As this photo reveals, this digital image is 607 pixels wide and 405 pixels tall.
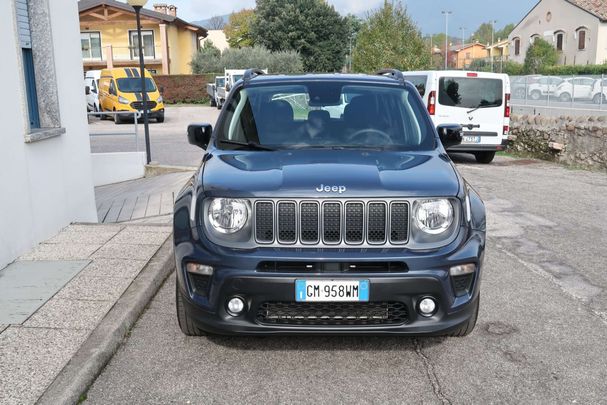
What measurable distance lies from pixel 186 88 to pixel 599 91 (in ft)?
90.0

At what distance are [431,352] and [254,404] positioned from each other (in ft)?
4.31

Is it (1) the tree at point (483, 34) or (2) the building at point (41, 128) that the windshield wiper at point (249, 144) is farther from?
(1) the tree at point (483, 34)

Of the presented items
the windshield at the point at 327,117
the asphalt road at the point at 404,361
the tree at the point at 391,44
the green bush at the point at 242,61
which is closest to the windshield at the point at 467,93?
the asphalt road at the point at 404,361

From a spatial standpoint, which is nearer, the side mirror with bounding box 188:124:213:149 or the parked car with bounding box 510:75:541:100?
the side mirror with bounding box 188:124:213:149

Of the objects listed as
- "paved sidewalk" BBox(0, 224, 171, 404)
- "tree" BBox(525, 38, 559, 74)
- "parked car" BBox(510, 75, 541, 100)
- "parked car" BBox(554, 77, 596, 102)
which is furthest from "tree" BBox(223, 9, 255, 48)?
"paved sidewalk" BBox(0, 224, 171, 404)

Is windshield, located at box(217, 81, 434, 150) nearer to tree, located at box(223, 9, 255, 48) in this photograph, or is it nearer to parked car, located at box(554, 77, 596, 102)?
parked car, located at box(554, 77, 596, 102)

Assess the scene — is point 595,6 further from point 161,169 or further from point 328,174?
point 328,174

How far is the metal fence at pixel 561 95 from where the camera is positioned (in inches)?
921

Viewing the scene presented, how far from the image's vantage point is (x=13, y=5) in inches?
238

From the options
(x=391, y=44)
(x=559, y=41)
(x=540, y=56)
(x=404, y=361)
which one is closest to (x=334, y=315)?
(x=404, y=361)

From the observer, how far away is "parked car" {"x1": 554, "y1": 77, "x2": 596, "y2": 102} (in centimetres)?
2456

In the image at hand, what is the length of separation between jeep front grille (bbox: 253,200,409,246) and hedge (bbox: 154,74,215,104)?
133ft

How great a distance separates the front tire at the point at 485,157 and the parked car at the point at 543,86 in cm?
1255

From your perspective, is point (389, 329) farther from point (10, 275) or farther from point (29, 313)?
point (10, 275)
